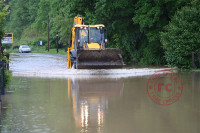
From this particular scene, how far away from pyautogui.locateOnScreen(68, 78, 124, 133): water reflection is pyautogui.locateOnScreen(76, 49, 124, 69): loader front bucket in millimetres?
6952

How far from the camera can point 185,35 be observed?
98.4 feet

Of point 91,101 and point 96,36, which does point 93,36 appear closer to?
point 96,36

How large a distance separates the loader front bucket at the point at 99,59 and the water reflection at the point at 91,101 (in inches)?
274

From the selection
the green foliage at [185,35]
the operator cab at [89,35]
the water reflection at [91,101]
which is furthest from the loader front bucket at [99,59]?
the water reflection at [91,101]

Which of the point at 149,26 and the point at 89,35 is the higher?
the point at 149,26

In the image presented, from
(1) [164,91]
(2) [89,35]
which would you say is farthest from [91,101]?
(2) [89,35]

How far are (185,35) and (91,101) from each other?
56.4 feet

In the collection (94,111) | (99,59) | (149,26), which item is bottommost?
(94,111)

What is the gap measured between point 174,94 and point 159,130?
254 inches

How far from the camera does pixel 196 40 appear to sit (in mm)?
29906

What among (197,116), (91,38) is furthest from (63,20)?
(197,116)

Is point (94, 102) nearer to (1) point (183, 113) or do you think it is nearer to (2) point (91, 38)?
(1) point (183, 113)

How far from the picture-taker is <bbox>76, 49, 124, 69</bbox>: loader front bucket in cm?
2775

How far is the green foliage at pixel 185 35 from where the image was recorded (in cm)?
3000
